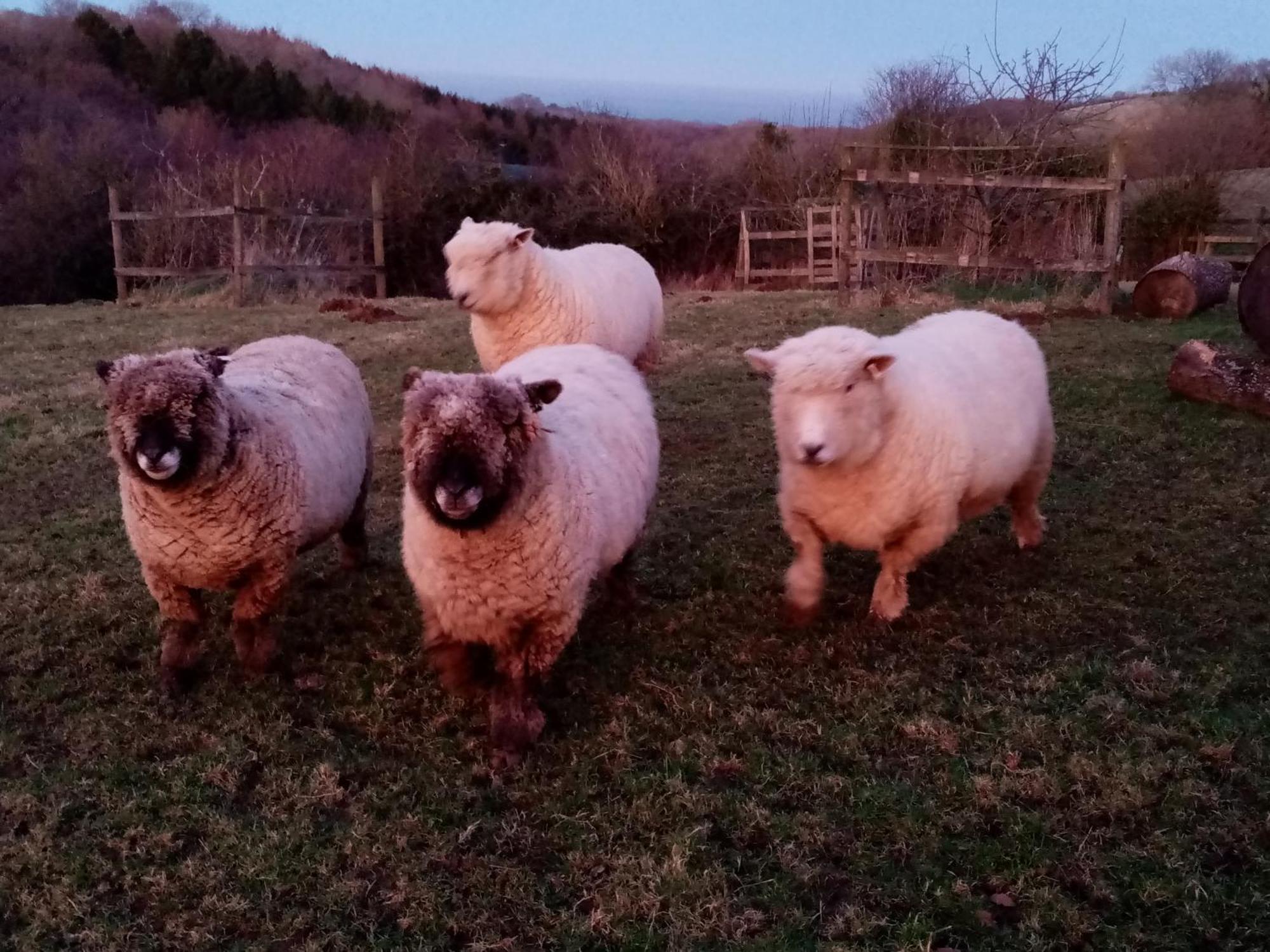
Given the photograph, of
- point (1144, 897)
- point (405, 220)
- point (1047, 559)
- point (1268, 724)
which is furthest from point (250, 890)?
point (405, 220)

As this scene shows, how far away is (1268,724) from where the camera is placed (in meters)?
3.98

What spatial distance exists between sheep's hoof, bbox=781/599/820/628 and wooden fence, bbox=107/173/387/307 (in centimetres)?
1698

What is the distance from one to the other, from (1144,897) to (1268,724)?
1.46m

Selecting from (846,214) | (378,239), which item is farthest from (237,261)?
(846,214)

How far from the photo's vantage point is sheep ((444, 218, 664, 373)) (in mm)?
7672

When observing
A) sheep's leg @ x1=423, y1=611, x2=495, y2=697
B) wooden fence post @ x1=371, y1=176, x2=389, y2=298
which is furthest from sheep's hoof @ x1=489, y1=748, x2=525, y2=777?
wooden fence post @ x1=371, y1=176, x2=389, y2=298

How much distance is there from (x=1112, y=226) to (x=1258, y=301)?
586 cm

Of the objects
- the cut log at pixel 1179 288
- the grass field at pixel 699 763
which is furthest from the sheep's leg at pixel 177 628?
the cut log at pixel 1179 288

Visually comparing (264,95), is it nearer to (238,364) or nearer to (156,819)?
(238,364)

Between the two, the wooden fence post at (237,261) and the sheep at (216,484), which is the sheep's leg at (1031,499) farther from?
the wooden fence post at (237,261)

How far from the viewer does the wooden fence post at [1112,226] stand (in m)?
15.1

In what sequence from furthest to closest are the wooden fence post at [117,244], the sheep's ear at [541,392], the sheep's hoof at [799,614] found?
1. the wooden fence post at [117,244]
2. the sheep's hoof at [799,614]
3. the sheep's ear at [541,392]

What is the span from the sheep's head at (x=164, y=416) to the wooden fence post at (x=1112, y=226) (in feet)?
48.6

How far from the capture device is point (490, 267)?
7.63m
